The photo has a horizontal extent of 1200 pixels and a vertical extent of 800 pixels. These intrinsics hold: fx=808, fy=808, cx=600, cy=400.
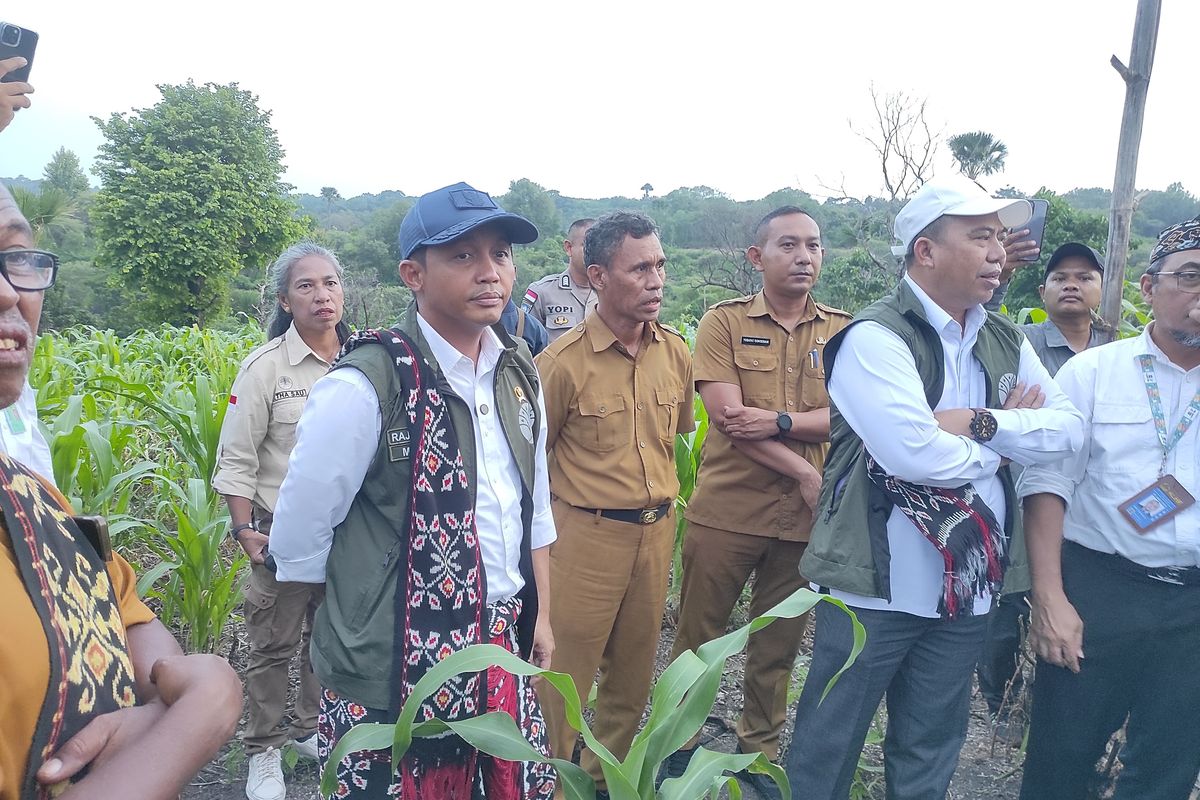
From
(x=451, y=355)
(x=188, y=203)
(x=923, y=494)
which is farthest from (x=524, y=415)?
(x=188, y=203)

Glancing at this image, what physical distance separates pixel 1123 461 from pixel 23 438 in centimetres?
282

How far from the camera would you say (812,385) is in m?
3.03

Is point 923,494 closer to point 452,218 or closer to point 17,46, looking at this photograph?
point 452,218

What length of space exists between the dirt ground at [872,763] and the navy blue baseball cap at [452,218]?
2099mm

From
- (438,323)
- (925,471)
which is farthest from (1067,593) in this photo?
(438,323)

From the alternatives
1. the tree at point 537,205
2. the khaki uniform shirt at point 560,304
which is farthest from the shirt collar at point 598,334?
the tree at point 537,205

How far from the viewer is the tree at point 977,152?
82.3 feet

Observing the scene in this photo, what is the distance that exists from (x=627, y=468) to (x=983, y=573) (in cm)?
113

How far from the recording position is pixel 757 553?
2.99 metres

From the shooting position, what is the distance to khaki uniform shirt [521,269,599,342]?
514cm

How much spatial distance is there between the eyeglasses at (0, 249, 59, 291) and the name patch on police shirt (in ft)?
2.55

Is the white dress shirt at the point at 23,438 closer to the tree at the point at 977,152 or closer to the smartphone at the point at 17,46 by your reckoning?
the smartphone at the point at 17,46

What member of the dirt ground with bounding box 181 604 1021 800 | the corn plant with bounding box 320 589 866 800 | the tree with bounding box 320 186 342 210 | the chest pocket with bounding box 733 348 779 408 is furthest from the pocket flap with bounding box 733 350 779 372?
the tree with bounding box 320 186 342 210

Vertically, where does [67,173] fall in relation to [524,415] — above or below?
above
